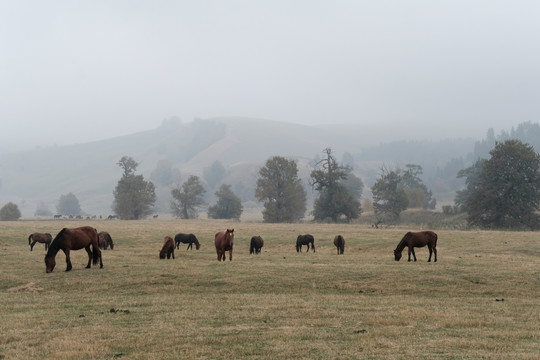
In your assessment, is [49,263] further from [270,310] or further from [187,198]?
[187,198]

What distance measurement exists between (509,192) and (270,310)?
60.8 meters

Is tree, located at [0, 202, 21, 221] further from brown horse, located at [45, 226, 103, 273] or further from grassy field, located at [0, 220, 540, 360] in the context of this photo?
brown horse, located at [45, 226, 103, 273]

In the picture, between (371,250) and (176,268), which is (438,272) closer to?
(176,268)

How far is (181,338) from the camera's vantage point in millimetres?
12148

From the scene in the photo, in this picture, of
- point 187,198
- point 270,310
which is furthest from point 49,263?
point 187,198

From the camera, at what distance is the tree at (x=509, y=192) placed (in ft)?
216

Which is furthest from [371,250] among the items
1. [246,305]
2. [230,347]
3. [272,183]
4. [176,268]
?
[272,183]

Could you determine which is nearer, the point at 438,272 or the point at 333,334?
the point at 333,334

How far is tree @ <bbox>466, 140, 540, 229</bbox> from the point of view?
6575 centimetres

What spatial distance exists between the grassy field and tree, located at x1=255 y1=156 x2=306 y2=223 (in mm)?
73009

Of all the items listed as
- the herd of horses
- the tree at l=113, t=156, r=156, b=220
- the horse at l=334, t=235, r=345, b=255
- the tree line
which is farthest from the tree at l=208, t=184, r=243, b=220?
the horse at l=334, t=235, r=345, b=255

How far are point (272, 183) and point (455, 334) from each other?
300ft

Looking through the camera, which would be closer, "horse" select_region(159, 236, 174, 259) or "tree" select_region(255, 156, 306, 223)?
"horse" select_region(159, 236, 174, 259)

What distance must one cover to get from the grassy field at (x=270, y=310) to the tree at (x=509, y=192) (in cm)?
4105
